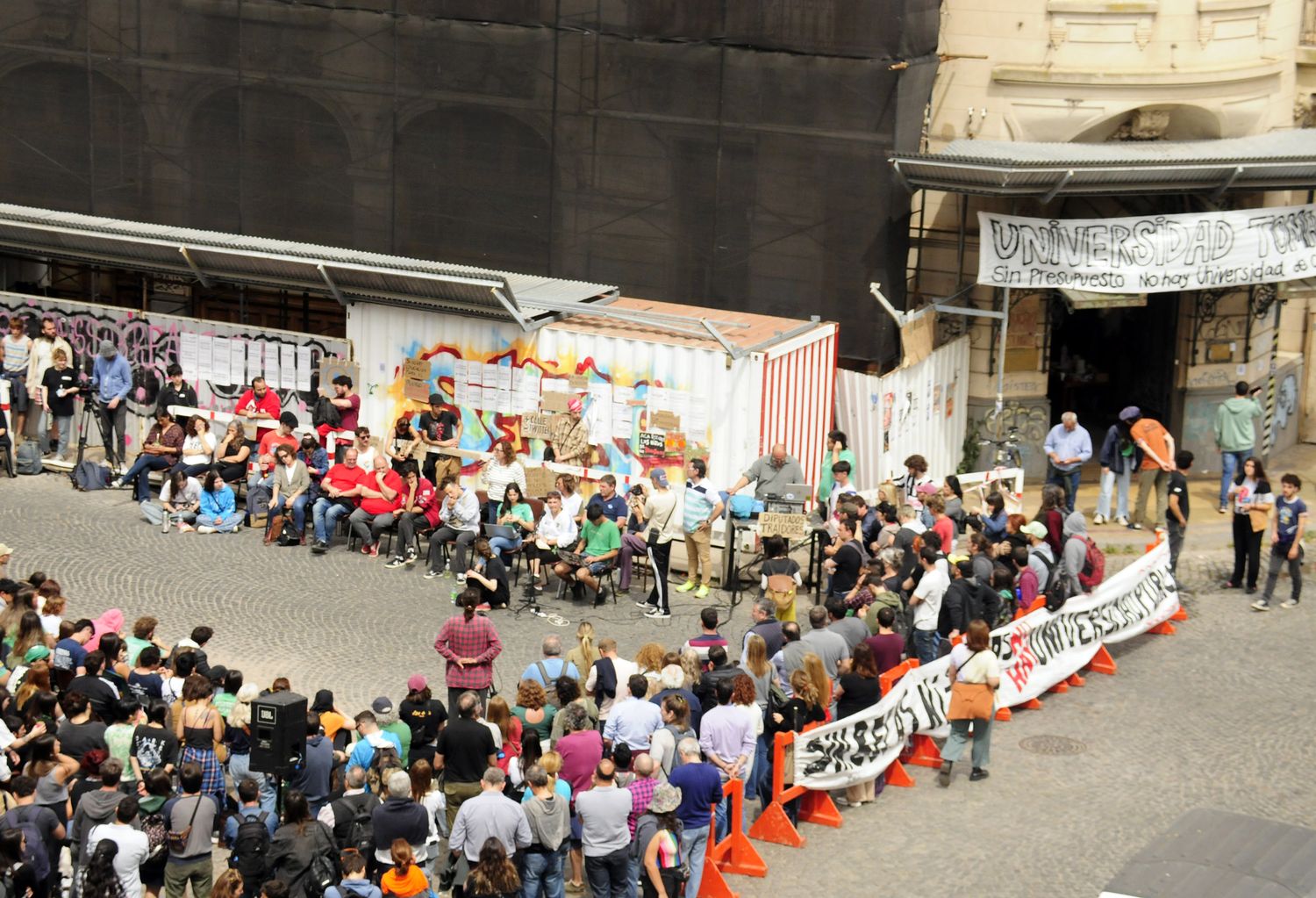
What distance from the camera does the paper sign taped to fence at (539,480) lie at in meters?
22.4

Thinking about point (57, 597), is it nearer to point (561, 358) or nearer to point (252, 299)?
point (561, 358)

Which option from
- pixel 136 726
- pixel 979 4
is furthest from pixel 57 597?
pixel 979 4

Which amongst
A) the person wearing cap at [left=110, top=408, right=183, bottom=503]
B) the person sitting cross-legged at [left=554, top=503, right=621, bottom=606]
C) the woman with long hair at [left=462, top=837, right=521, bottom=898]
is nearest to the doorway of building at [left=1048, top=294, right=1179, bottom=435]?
the person sitting cross-legged at [left=554, top=503, right=621, bottom=606]

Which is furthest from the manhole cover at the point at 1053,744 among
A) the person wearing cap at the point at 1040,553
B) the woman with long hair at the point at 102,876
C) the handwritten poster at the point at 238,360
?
the handwritten poster at the point at 238,360

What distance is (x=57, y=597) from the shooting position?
17.2m

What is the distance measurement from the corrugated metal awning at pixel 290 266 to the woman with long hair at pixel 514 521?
2432 mm

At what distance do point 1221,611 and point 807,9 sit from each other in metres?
8.80

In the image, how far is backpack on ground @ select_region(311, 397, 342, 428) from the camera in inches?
923

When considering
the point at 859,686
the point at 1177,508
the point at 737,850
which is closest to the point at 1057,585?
the point at 1177,508

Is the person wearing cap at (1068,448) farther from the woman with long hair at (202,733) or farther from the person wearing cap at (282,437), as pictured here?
the woman with long hair at (202,733)

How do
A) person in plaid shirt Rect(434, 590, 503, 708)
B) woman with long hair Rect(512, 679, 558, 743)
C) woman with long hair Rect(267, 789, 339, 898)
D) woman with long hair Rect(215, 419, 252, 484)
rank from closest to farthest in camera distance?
woman with long hair Rect(267, 789, 339, 898) < woman with long hair Rect(512, 679, 558, 743) < person in plaid shirt Rect(434, 590, 503, 708) < woman with long hair Rect(215, 419, 252, 484)

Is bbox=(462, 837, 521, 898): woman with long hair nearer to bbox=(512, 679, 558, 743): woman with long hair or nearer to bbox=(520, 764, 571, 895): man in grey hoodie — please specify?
bbox=(520, 764, 571, 895): man in grey hoodie

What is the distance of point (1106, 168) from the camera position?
23562mm

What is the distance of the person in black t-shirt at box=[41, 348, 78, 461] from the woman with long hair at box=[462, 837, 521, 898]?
13.5 meters
